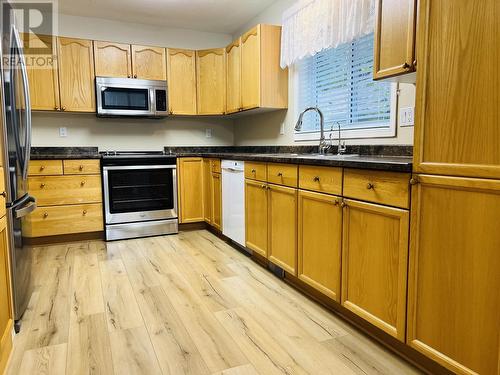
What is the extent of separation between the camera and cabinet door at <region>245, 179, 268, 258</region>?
2.63 m

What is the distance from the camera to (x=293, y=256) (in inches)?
89.4

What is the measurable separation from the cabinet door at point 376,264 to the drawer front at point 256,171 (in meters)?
0.93

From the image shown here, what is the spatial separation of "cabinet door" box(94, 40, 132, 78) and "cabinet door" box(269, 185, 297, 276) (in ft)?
7.89

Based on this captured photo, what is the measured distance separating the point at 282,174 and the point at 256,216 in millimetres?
555

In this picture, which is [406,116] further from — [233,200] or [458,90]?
[233,200]

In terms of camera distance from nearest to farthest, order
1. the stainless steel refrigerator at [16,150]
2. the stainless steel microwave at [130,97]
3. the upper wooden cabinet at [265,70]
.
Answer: the stainless steel refrigerator at [16,150] → the upper wooden cabinet at [265,70] → the stainless steel microwave at [130,97]

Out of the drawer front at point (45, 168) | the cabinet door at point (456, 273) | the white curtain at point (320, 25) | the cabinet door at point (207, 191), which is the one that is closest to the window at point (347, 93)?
the white curtain at point (320, 25)

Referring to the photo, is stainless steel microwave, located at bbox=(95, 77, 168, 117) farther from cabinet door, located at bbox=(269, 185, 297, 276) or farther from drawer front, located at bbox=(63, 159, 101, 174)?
cabinet door, located at bbox=(269, 185, 297, 276)

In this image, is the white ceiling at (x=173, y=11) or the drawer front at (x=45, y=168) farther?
the white ceiling at (x=173, y=11)

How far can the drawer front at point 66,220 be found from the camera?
336 centimetres

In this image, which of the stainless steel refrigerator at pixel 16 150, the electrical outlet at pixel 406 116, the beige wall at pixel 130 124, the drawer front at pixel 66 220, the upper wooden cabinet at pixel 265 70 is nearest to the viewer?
the stainless steel refrigerator at pixel 16 150

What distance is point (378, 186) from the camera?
1558 mm

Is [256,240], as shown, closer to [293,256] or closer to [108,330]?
[293,256]

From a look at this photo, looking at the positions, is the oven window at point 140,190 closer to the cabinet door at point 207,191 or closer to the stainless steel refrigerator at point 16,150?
the cabinet door at point 207,191
